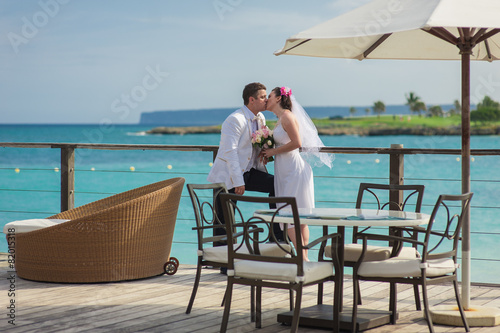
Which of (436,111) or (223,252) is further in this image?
(436,111)

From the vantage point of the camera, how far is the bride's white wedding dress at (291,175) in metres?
5.07

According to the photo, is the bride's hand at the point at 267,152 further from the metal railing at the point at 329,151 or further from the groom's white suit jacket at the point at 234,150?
the metal railing at the point at 329,151

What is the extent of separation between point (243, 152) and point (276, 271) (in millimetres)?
1935

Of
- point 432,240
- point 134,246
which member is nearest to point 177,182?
point 134,246

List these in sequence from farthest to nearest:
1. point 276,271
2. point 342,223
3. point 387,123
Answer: point 387,123 → point 342,223 → point 276,271

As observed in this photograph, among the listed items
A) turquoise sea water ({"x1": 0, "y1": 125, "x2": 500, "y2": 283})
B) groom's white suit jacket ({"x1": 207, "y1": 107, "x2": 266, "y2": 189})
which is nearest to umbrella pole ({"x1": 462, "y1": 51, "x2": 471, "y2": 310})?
groom's white suit jacket ({"x1": 207, "y1": 107, "x2": 266, "y2": 189})

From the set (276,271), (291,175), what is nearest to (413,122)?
(291,175)

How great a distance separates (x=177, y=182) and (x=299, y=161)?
96 cm

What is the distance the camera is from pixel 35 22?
5.09m

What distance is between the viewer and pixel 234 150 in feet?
16.5

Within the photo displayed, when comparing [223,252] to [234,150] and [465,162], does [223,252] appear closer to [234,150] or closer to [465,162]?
[234,150]

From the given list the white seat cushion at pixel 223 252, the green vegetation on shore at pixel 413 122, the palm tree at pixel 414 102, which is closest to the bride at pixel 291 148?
the white seat cushion at pixel 223 252

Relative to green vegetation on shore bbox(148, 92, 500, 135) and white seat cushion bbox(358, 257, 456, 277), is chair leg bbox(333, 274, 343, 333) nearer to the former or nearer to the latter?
white seat cushion bbox(358, 257, 456, 277)

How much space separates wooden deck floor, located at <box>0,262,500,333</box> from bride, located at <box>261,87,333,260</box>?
2.47ft
